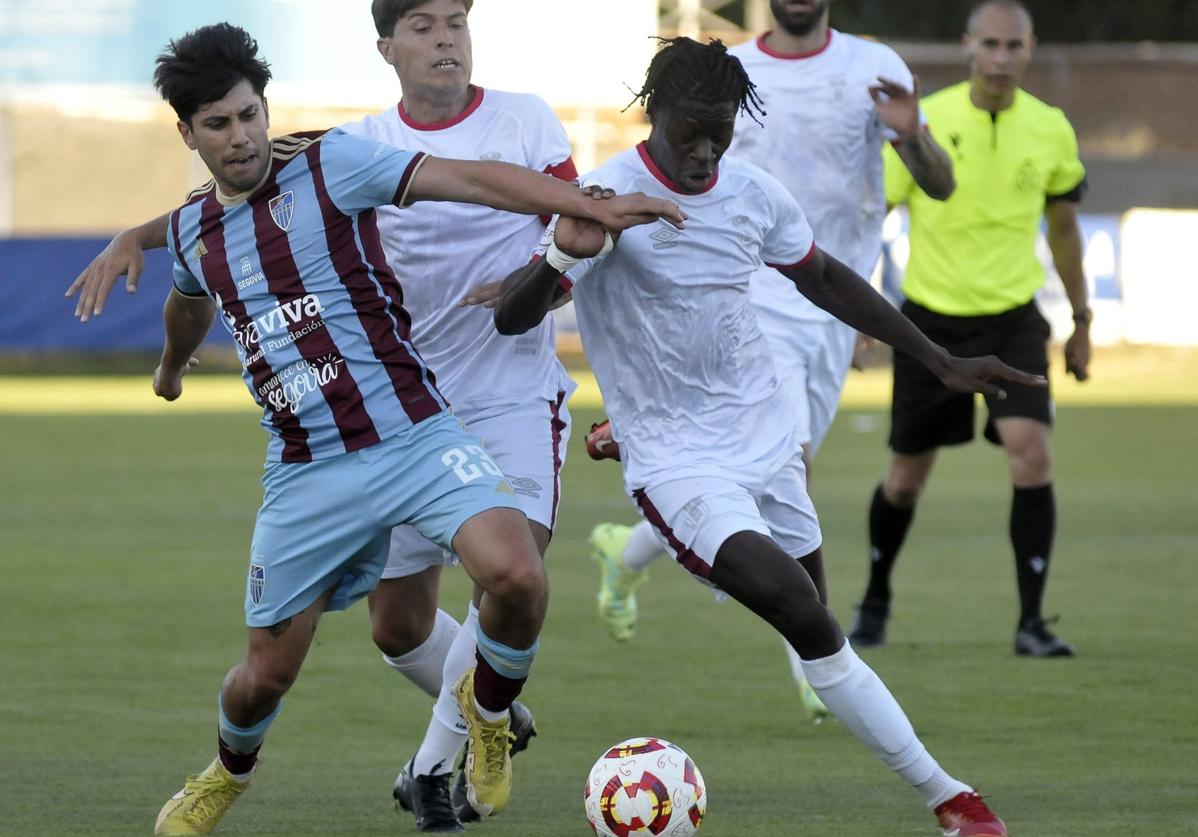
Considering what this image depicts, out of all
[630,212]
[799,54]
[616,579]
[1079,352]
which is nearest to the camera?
[630,212]

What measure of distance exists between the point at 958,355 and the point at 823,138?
5.50 ft

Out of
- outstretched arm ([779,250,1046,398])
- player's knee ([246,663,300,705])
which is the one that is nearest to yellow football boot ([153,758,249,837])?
player's knee ([246,663,300,705])

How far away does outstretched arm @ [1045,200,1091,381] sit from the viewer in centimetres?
901

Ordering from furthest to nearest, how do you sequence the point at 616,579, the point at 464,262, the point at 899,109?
the point at 616,579 → the point at 899,109 → the point at 464,262

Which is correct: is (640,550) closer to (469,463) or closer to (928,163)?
(928,163)

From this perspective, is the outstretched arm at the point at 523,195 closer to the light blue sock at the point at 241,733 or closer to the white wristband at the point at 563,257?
the white wristband at the point at 563,257

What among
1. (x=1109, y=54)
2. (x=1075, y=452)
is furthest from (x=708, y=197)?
(x=1109, y=54)

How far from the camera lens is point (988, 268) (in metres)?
9.03

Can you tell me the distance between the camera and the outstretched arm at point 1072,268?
9.01 m

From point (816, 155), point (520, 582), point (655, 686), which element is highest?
point (816, 155)

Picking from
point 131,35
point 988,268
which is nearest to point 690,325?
point 988,268

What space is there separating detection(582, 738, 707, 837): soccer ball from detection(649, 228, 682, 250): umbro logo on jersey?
1.34 m

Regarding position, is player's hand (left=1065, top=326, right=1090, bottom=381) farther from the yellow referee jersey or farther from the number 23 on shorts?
the number 23 on shorts

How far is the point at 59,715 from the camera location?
7.39 metres
